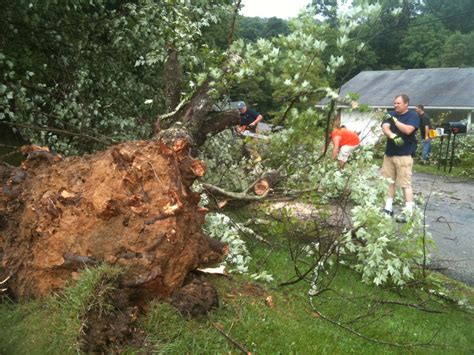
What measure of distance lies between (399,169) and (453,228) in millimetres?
1459

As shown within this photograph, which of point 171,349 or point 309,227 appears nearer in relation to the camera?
point 171,349

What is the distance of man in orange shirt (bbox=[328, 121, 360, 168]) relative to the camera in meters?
6.76

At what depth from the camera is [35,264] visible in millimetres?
3352

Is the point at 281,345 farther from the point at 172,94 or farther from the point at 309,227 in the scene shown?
the point at 172,94

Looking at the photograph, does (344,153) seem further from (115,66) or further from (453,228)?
(115,66)

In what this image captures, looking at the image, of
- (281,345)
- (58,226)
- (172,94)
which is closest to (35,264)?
(58,226)

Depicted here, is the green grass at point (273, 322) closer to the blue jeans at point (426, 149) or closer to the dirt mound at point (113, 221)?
the dirt mound at point (113, 221)

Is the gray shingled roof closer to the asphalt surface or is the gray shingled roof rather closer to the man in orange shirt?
the asphalt surface

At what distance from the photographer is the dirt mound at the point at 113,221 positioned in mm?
3141

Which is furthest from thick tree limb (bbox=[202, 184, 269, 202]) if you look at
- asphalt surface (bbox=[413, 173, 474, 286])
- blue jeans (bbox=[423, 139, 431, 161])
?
blue jeans (bbox=[423, 139, 431, 161])

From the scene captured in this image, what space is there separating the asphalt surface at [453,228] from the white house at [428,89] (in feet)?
47.4

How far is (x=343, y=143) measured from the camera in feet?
25.5

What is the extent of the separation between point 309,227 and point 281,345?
283cm

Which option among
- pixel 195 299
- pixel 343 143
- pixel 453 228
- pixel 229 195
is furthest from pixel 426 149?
pixel 195 299
